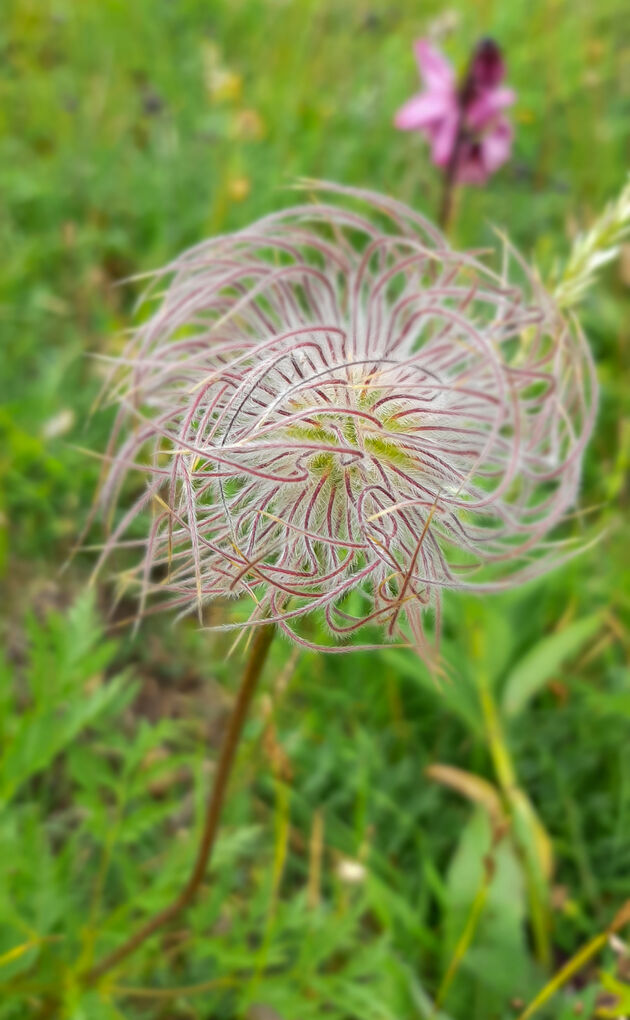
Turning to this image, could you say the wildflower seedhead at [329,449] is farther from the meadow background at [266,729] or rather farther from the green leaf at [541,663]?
the green leaf at [541,663]

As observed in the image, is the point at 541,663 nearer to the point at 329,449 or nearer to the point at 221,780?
the point at 221,780

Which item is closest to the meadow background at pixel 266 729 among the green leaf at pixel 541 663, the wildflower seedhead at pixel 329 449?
the green leaf at pixel 541 663

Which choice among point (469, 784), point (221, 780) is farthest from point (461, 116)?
point (221, 780)

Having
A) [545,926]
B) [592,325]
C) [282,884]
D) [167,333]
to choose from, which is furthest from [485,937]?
[592,325]

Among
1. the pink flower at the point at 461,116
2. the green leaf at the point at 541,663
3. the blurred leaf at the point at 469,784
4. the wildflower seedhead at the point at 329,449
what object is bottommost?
the blurred leaf at the point at 469,784

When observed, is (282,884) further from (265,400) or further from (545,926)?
(265,400)

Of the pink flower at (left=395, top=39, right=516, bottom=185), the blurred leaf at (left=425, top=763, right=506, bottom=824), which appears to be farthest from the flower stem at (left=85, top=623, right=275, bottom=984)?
the pink flower at (left=395, top=39, right=516, bottom=185)

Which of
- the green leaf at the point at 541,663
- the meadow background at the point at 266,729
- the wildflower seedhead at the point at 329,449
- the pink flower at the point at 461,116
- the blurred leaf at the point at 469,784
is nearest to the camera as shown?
the wildflower seedhead at the point at 329,449
